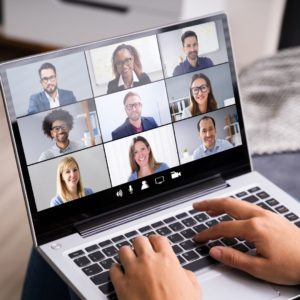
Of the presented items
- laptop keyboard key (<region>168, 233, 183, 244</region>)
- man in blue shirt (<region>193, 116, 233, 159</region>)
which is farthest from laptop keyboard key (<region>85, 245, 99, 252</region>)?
man in blue shirt (<region>193, 116, 233, 159</region>)

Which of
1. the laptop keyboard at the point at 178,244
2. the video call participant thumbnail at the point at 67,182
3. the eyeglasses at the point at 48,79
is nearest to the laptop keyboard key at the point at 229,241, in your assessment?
the laptop keyboard at the point at 178,244

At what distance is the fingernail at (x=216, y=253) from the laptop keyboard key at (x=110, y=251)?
13 centimetres

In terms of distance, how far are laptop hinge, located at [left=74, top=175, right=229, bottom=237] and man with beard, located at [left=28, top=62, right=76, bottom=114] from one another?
0.18m

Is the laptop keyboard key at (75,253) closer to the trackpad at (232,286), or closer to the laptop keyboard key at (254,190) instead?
the trackpad at (232,286)

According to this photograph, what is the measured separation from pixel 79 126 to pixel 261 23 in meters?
1.94

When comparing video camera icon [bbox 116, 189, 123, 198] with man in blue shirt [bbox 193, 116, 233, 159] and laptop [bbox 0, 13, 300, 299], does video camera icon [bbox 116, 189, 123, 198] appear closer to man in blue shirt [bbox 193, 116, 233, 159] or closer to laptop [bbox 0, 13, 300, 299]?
laptop [bbox 0, 13, 300, 299]

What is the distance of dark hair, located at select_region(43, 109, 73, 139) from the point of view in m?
0.80

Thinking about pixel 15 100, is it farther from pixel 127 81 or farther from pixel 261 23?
pixel 261 23

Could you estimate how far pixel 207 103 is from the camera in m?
0.91

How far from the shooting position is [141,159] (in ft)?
2.89

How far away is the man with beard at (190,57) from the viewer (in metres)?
0.88

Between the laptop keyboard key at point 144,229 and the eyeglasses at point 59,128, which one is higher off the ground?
the eyeglasses at point 59,128

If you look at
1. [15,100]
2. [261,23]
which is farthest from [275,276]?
[261,23]

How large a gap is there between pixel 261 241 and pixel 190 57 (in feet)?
0.98
